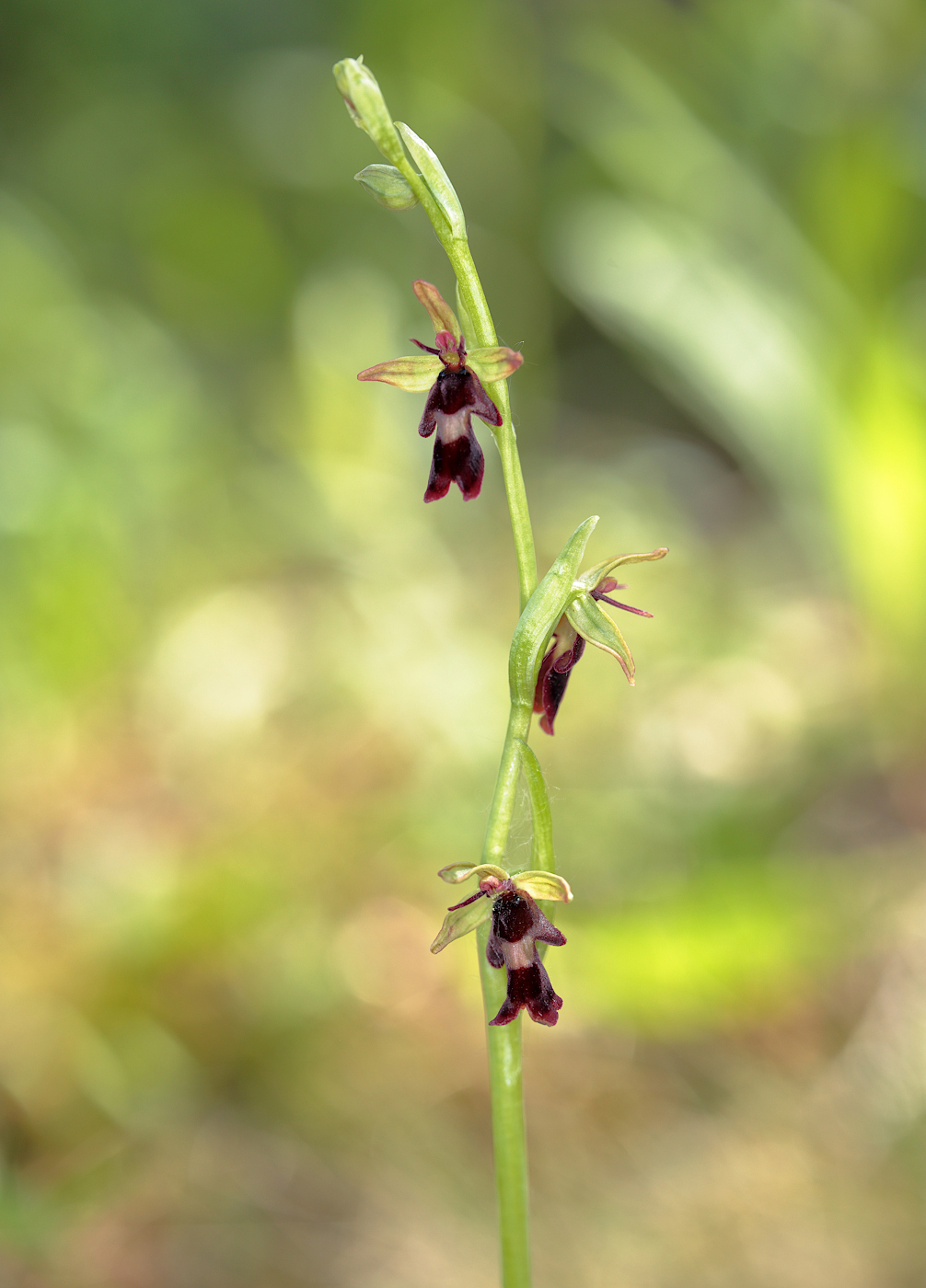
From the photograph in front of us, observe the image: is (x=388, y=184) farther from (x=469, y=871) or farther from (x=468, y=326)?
(x=469, y=871)

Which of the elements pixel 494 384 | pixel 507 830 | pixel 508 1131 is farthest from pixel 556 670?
pixel 508 1131

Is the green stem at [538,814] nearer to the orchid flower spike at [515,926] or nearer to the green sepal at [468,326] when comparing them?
the orchid flower spike at [515,926]

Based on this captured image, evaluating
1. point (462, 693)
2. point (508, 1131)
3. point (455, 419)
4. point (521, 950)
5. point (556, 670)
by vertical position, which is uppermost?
point (462, 693)

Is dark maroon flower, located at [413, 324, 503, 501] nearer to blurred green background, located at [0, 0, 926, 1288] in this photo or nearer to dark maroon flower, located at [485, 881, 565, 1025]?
dark maroon flower, located at [485, 881, 565, 1025]

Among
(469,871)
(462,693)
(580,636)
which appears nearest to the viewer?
(469,871)

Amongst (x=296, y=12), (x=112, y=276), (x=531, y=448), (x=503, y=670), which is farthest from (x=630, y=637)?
(x=296, y=12)

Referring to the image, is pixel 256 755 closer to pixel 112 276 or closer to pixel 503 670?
pixel 503 670
